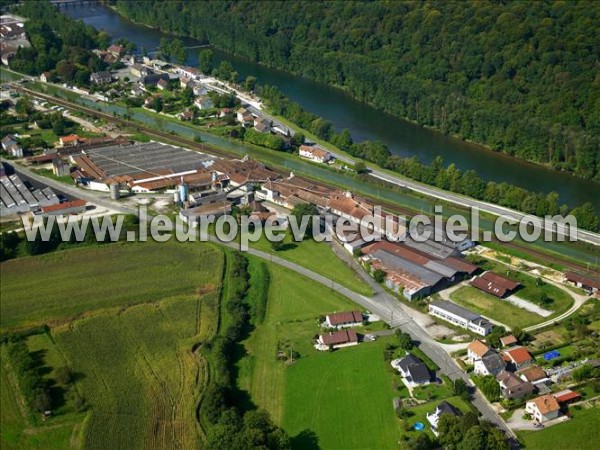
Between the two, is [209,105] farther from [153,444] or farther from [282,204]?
[153,444]

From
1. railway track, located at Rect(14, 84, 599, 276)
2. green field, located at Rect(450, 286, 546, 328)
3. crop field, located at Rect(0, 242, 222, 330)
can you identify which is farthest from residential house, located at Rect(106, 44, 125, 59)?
green field, located at Rect(450, 286, 546, 328)

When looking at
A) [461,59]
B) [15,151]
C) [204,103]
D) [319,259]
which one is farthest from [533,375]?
[204,103]

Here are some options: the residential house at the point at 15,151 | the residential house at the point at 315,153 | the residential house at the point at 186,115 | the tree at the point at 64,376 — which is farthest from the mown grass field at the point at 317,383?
the residential house at the point at 186,115

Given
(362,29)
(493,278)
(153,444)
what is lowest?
(153,444)

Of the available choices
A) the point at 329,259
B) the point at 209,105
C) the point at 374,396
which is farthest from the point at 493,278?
the point at 209,105

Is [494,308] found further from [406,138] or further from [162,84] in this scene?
[162,84]
